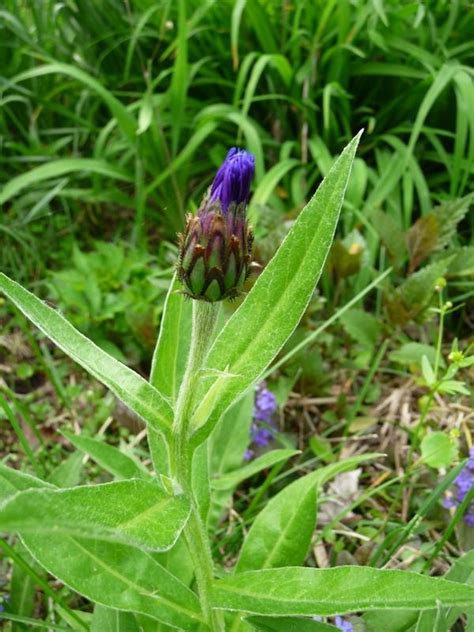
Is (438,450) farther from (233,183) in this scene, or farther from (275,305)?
(233,183)

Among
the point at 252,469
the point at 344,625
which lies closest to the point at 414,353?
the point at 252,469

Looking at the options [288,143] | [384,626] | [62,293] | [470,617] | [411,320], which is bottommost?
[384,626]

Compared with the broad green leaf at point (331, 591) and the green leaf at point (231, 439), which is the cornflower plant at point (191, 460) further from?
the green leaf at point (231, 439)

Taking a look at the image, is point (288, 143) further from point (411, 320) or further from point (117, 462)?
point (117, 462)

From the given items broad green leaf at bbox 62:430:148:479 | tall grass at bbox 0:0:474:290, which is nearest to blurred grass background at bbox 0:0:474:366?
tall grass at bbox 0:0:474:290

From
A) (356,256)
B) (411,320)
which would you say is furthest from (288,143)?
(411,320)
